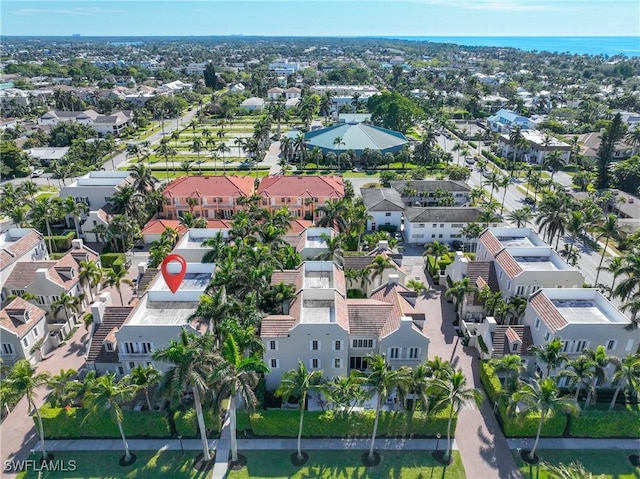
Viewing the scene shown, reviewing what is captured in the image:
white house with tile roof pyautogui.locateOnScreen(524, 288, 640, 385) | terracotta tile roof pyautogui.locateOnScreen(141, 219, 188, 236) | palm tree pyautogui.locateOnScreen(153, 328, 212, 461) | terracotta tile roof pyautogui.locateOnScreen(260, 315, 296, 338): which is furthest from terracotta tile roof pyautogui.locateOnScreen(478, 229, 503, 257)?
terracotta tile roof pyautogui.locateOnScreen(141, 219, 188, 236)

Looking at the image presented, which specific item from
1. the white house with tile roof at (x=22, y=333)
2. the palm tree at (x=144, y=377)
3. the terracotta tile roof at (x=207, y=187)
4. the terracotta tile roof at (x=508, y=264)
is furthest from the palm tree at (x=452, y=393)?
the terracotta tile roof at (x=207, y=187)

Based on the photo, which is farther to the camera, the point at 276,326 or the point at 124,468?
the point at 276,326

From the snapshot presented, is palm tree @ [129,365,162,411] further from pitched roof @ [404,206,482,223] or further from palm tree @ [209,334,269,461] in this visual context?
pitched roof @ [404,206,482,223]

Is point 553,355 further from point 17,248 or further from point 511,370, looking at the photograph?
point 17,248

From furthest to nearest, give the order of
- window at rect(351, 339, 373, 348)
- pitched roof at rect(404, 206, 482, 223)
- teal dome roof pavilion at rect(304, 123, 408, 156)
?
1. teal dome roof pavilion at rect(304, 123, 408, 156)
2. pitched roof at rect(404, 206, 482, 223)
3. window at rect(351, 339, 373, 348)

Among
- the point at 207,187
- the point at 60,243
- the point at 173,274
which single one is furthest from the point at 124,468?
→ the point at 207,187

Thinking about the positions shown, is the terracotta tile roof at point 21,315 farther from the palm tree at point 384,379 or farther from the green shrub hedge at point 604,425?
the green shrub hedge at point 604,425

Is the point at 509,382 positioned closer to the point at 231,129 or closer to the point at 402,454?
the point at 402,454
